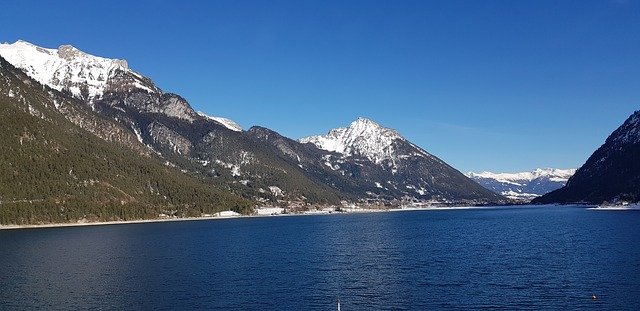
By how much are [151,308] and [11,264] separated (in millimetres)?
59312

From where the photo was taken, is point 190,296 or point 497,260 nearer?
point 190,296

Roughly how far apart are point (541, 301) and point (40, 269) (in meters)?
85.1

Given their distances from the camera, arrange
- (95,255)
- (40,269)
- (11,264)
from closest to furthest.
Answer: (40,269), (11,264), (95,255)

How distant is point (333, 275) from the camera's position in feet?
304

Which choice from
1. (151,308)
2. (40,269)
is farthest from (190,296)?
(40,269)

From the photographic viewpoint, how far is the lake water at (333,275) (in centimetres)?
7094

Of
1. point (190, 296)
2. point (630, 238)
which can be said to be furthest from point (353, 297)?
point (630, 238)

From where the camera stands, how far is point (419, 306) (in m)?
67.6

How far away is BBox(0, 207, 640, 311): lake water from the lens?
7094cm

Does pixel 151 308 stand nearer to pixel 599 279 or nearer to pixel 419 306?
pixel 419 306

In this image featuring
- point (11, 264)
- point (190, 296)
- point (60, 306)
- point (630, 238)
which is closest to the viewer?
point (60, 306)

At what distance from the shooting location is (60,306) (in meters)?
71.1

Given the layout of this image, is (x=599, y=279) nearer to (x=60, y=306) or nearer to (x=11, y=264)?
(x=60, y=306)

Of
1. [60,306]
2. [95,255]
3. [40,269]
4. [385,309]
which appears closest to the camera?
[385,309]
